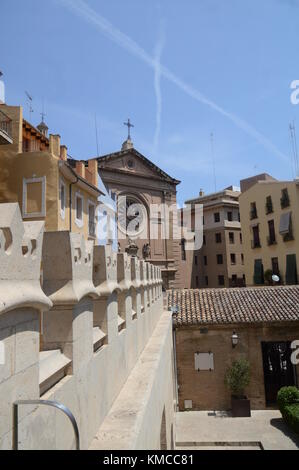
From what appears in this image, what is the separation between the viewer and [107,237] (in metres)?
26.3

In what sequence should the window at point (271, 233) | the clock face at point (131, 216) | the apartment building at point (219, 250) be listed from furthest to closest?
the apartment building at point (219, 250), the clock face at point (131, 216), the window at point (271, 233)

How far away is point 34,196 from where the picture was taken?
16.1m

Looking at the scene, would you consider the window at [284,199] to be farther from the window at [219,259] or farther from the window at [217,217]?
the window at [219,259]

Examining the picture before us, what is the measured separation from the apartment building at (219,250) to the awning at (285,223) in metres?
15.3

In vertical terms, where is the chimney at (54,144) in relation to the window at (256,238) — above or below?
above

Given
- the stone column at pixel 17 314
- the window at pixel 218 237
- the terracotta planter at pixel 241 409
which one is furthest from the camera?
the window at pixel 218 237

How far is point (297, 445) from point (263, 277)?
2040 centimetres

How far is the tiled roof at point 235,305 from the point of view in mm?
16250

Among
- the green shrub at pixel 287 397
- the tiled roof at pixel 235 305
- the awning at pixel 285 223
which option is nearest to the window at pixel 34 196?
the tiled roof at pixel 235 305

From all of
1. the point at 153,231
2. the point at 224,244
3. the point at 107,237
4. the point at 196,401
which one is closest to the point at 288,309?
the point at 196,401

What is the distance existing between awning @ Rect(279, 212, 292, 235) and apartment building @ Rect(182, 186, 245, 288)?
15.3m

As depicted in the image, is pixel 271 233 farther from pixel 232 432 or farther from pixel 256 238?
pixel 232 432

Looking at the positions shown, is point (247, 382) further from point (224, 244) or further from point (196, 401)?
point (224, 244)
